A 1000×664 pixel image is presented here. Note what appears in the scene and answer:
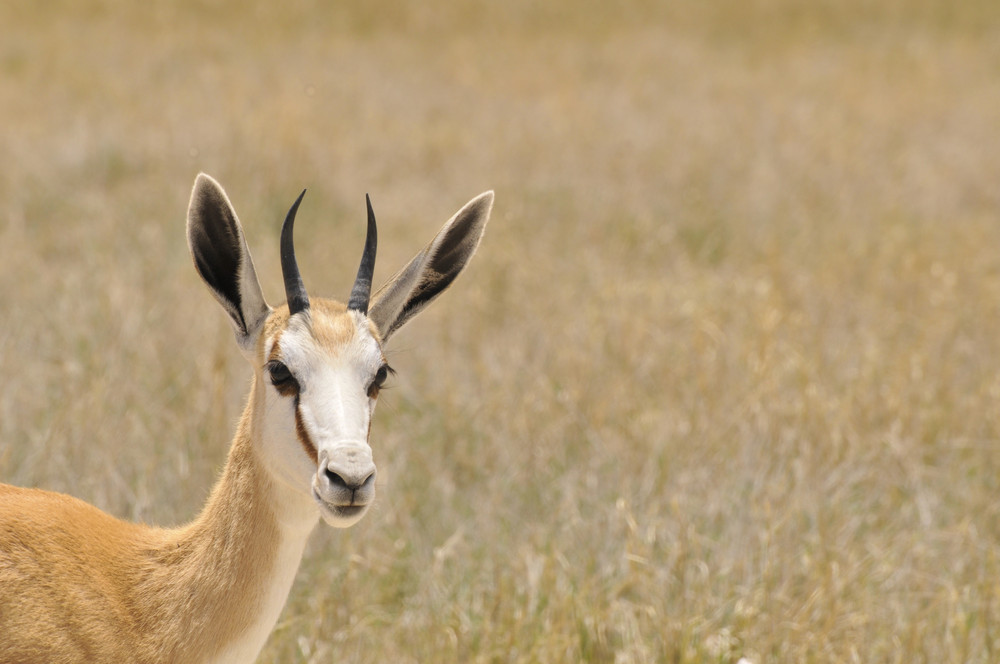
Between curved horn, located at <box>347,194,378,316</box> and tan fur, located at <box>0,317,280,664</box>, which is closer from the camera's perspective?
tan fur, located at <box>0,317,280,664</box>

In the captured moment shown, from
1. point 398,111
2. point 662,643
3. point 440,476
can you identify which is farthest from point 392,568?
point 398,111

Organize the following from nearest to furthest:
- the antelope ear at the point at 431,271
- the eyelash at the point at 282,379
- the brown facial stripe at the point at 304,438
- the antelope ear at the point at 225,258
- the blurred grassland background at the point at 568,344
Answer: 1. the brown facial stripe at the point at 304,438
2. the eyelash at the point at 282,379
3. the antelope ear at the point at 225,258
4. the antelope ear at the point at 431,271
5. the blurred grassland background at the point at 568,344

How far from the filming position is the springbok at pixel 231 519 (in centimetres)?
241

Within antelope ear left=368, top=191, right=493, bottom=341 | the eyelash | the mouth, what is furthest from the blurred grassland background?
the mouth

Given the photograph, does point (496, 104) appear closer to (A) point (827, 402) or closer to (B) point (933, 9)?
(A) point (827, 402)

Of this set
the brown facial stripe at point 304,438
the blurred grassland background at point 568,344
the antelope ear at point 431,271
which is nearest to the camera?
the brown facial stripe at point 304,438

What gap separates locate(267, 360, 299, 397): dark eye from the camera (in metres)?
2.49

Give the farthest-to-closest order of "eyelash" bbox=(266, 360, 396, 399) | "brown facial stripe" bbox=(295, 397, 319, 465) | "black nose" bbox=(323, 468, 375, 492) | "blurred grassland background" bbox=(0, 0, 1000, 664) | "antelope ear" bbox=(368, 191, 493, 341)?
"blurred grassland background" bbox=(0, 0, 1000, 664) < "antelope ear" bbox=(368, 191, 493, 341) < "eyelash" bbox=(266, 360, 396, 399) < "brown facial stripe" bbox=(295, 397, 319, 465) < "black nose" bbox=(323, 468, 375, 492)

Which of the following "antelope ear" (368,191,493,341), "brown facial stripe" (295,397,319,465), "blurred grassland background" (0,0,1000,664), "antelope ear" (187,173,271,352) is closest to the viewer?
"brown facial stripe" (295,397,319,465)

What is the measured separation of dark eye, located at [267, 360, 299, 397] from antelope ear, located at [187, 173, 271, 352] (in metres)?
0.23

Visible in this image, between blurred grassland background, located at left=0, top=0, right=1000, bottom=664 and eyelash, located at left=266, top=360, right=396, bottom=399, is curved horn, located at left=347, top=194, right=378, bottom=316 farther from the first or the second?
blurred grassland background, located at left=0, top=0, right=1000, bottom=664

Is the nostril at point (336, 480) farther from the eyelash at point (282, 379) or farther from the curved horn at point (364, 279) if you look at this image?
the curved horn at point (364, 279)

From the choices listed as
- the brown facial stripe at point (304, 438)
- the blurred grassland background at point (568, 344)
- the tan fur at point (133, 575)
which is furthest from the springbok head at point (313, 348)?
the blurred grassland background at point (568, 344)

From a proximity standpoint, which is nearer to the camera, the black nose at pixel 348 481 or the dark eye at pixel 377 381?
the black nose at pixel 348 481
